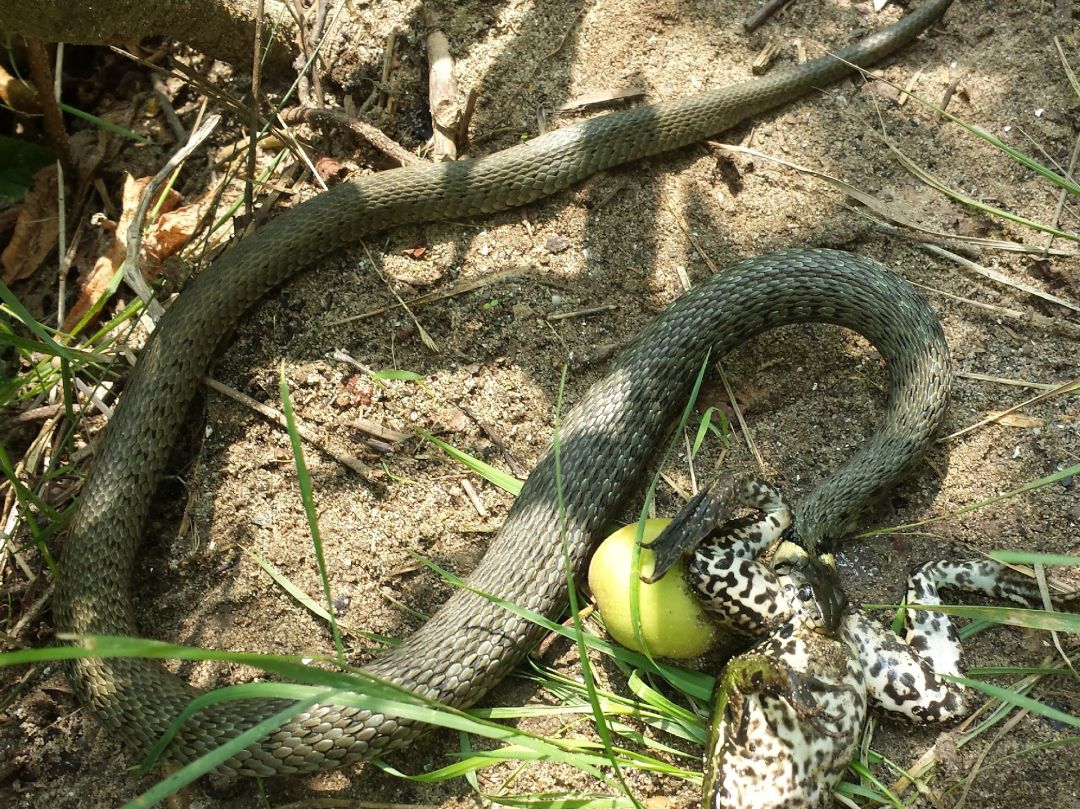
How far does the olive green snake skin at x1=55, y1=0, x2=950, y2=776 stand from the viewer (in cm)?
354

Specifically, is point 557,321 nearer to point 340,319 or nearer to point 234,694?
point 340,319

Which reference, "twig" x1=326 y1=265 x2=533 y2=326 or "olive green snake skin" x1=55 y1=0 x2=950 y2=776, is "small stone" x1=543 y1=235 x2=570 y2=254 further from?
"olive green snake skin" x1=55 y1=0 x2=950 y2=776

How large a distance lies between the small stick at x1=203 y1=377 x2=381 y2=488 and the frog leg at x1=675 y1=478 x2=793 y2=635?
1.62 metres

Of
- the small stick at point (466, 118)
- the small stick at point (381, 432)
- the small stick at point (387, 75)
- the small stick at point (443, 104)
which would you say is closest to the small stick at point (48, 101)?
the small stick at point (387, 75)

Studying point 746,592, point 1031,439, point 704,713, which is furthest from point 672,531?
point 1031,439

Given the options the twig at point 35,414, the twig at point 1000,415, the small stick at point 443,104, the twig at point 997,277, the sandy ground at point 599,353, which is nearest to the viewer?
the sandy ground at point 599,353

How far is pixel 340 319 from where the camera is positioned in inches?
179

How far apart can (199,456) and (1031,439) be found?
12.9ft

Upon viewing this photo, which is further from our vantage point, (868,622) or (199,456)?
(199,456)

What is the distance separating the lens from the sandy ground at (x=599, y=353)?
3.73m

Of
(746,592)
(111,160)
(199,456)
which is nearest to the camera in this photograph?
(746,592)

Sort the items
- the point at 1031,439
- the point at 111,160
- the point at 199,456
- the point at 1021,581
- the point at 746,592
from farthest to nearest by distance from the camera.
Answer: the point at 111,160
the point at 199,456
the point at 1031,439
the point at 1021,581
the point at 746,592

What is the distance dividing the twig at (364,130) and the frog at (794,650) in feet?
8.59

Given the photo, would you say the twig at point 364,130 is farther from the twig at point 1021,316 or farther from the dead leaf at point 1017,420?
the dead leaf at point 1017,420
